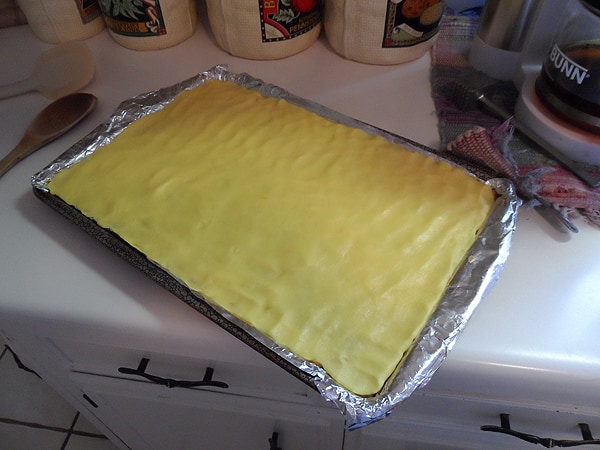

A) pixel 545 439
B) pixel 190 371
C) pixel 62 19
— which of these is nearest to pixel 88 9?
pixel 62 19

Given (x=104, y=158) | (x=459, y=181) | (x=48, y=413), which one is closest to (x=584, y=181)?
(x=459, y=181)

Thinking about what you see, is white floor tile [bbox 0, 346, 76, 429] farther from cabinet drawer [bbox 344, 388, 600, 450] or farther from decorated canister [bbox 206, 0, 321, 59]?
decorated canister [bbox 206, 0, 321, 59]

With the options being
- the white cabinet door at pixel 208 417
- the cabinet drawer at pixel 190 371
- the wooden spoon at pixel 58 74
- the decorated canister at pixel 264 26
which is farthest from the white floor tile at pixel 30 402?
the decorated canister at pixel 264 26

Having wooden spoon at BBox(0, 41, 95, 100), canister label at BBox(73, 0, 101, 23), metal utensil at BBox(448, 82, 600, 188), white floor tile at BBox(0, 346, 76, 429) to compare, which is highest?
canister label at BBox(73, 0, 101, 23)

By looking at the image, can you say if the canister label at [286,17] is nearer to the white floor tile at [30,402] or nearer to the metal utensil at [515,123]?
the metal utensil at [515,123]

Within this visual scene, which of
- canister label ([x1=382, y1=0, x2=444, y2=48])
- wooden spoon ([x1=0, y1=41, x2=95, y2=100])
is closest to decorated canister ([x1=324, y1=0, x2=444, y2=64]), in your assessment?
canister label ([x1=382, y1=0, x2=444, y2=48])

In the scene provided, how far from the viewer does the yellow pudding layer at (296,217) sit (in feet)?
1.24

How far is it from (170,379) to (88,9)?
535mm

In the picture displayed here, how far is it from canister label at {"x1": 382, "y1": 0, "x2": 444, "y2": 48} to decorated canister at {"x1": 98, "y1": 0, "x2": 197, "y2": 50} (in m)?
0.29

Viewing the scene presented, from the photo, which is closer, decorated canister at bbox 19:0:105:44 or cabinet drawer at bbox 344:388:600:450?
cabinet drawer at bbox 344:388:600:450

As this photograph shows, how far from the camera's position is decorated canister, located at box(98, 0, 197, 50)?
63 centimetres

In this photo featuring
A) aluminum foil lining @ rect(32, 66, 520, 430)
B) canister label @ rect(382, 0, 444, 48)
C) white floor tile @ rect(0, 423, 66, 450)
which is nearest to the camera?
aluminum foil lining @ rect(32, 66, 520, 430)

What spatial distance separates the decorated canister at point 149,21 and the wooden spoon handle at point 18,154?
0.22m

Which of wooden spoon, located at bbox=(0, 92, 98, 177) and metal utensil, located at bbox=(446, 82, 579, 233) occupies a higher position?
metal utensil, located at bbox=(446, 82, 579, 233)
